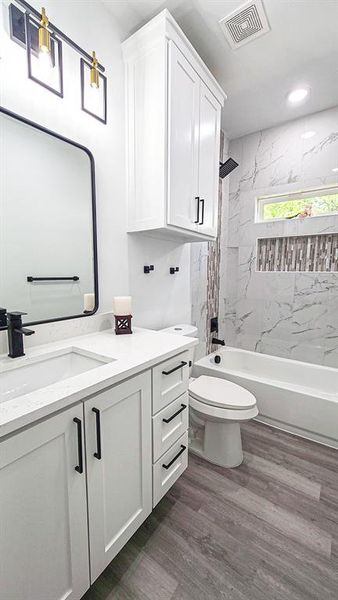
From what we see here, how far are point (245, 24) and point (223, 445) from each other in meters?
2.56

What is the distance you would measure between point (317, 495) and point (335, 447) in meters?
0.51

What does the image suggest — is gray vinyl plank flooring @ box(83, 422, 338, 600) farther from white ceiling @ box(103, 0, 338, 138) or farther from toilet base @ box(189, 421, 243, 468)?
white ceiling @ box(103, 0, 338, 138)

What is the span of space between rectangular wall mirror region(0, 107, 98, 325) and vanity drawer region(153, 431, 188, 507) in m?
0.82

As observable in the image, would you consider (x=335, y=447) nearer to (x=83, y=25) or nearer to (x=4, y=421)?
(x=4, y=421)

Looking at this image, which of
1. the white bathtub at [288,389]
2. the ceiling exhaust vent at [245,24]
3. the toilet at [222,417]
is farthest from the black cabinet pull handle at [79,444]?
the ceiling exhaust vent at [245,24]

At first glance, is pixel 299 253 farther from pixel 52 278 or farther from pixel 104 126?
pixel 52 278

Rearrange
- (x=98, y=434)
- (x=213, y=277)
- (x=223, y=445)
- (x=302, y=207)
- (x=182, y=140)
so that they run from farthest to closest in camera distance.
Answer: (x=213, y=277) < (x=302, y=207) < (x=223, y=445) < (x=182, y=140) < (x=98, y=434)

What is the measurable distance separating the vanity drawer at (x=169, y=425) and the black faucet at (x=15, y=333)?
2.08 ft

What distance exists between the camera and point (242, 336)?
115 inches

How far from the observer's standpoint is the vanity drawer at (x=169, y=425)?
1081mm

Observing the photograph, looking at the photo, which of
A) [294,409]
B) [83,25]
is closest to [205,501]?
[294,409]

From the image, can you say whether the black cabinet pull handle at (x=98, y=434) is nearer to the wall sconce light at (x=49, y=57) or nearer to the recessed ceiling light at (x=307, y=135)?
the wall sconce light at (x=49, y=57)

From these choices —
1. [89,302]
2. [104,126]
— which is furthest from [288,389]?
[104,126]

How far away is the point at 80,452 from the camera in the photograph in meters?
0.74
